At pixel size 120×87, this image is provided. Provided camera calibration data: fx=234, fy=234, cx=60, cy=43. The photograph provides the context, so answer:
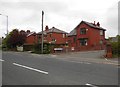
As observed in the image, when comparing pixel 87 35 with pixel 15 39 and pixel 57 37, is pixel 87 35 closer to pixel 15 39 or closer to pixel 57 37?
pixel 57 37

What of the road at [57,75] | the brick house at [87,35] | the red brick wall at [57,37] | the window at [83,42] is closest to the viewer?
the road at [57,75]

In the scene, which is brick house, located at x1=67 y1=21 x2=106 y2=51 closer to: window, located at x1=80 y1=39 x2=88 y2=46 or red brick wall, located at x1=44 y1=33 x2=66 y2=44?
window, located at x1=80 y1=39 x2=88 y2=46

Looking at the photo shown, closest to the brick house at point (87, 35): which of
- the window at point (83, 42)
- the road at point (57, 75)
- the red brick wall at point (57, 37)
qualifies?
the window at point (83, 42)

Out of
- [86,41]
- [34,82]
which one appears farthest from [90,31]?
[34,82]

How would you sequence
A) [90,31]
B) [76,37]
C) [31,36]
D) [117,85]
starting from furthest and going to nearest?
1. [31,36]
2. [76,37]
3. [90,31]
4. [117,85]

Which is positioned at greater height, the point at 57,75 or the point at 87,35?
the point at 87,35

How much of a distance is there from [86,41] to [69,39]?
11.4 m

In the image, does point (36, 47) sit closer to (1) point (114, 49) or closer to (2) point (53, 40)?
(1) point (114, 49)

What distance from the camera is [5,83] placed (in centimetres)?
1020

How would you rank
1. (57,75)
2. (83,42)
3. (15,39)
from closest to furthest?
(57,75)
(83,42)
(15,39)

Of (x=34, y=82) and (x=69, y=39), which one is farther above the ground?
(x=69, y=39)

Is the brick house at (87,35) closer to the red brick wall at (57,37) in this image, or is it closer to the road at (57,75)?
the red brick wall at (57,37)

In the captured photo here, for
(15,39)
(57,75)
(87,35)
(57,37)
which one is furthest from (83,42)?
(57,75)

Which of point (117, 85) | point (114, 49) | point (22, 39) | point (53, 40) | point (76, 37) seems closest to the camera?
point (117, 85)
